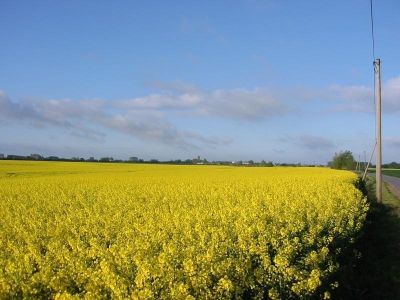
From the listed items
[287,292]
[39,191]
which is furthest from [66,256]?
[39,191]

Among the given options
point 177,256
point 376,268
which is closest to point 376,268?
point 376,268

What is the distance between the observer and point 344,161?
96000 millimetres

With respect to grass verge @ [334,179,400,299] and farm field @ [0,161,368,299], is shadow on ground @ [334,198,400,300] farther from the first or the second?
farm field @ [0,161,368,299]

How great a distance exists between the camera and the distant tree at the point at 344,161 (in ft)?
311

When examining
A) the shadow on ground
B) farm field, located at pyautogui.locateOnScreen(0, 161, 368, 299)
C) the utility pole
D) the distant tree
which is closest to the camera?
farm field, located at pyautogui.locateOnScreen(0, 161, 368, 299)

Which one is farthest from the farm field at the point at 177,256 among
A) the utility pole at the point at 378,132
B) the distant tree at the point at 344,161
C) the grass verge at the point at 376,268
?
the distant tree at the point at 344,161

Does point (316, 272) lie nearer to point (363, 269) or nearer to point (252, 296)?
point (252, 296)

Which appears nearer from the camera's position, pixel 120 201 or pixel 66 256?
pixel 66 256

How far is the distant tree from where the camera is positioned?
311 feet

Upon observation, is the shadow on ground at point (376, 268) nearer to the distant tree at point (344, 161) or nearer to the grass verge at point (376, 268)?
the grass verge at point (376, 268)

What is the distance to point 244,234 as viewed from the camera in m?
7.66

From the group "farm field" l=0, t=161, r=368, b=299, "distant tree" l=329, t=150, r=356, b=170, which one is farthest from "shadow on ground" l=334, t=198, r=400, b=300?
"distant tree" l=329, t=150, r=356, b=170

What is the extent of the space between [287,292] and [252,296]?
1.81ft

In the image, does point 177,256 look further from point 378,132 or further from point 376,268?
point 378,132
